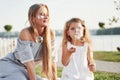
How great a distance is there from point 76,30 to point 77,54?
1.05ft

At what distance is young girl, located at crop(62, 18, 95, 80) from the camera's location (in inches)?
179

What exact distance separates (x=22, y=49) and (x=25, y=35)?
177 millimetres

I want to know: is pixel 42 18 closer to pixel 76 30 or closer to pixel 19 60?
pixel 76 30

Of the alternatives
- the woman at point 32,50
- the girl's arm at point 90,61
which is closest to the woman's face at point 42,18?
the woman at point 32,50

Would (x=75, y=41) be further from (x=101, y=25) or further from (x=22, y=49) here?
(x=101, y=25)

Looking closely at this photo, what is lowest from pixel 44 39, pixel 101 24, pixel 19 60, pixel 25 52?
pixel 101 24

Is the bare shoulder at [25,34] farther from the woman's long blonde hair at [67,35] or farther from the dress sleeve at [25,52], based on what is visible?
the woman's long blonde hair at [67,35]

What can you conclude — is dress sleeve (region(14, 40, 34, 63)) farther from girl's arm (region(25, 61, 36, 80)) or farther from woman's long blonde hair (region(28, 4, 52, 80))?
woman's long blonde hair (region(28, 4, 52, 80))

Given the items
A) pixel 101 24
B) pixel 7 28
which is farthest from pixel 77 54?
pixel 7 28

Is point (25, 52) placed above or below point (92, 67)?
above

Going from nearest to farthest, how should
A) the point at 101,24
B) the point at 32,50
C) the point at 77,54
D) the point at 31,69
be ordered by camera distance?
the point at 31,69 < the point at 32,50 < the point at 77,54 < the point at 101,24

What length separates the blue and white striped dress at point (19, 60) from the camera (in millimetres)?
4355

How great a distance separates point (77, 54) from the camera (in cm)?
466

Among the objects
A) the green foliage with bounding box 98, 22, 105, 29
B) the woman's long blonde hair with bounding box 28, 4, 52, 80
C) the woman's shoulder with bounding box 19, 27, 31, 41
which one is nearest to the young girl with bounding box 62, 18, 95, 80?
the woman's long blonde hair with bounding box 28, 4, 52, 80
